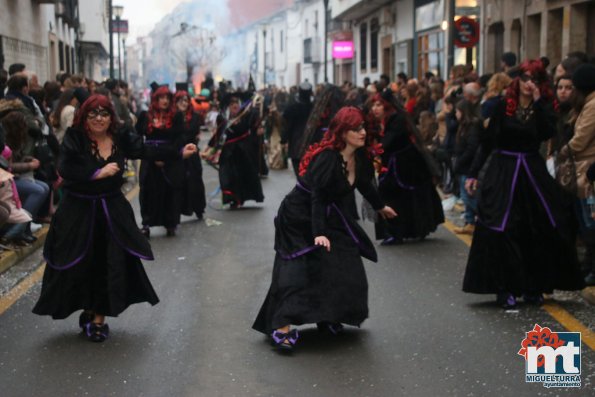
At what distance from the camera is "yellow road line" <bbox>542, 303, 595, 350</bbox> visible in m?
6.83

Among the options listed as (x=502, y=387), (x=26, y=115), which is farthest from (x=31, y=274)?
(x=502, y=387)

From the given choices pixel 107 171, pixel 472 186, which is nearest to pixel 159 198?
pixel 472 186

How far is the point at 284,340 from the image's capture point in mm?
6594

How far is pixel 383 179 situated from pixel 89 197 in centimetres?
475

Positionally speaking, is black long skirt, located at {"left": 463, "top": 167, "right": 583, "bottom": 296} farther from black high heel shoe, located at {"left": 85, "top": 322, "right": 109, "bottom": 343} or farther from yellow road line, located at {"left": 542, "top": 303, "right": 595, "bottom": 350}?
black high heel shoe, located at {"left": 85, "top": 322, "right": 109, "bottom": 343}

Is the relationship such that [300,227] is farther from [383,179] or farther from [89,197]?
[383,179]

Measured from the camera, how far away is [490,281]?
7789mm

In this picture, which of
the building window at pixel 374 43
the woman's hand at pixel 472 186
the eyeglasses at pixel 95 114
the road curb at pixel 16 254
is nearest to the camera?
the eyeglasses at pixel 95 114

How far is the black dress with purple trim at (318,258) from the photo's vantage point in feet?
21.8

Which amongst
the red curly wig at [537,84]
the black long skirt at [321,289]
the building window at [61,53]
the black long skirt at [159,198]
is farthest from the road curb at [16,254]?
the building window at [61,53]

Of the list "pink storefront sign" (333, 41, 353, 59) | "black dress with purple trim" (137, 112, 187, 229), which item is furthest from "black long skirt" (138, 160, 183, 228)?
"pink storefront sign" (333, 41, 353, 59)

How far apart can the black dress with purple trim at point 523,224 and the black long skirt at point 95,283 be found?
262 cm

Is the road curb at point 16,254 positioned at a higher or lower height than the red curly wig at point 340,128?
lower

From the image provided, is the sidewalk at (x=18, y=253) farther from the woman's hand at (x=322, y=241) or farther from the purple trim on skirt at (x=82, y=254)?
the woman's hand at (x=322, y=241)
